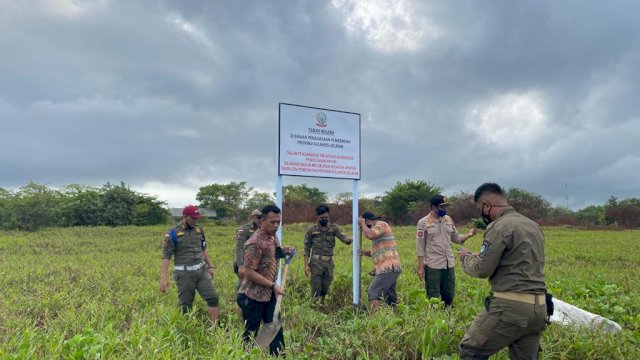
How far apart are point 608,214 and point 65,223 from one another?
1683 inches

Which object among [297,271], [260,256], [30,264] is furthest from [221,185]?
[260,256]

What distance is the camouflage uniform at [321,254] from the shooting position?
6.71 metres

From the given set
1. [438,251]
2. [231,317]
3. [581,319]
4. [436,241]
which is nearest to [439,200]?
[436,241]

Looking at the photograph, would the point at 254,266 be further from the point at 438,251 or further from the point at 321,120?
the point at 321,120

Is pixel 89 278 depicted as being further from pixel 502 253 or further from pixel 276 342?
pixel 502 253

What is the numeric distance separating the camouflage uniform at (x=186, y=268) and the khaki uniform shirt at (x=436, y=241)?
282 centimetres

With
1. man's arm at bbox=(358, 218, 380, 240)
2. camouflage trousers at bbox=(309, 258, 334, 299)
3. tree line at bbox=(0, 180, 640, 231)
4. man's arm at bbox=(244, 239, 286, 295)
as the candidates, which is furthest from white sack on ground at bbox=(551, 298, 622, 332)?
tree line at bbox=(0, 180, 640, 231)

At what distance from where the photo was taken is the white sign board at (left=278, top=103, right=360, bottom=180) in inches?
247

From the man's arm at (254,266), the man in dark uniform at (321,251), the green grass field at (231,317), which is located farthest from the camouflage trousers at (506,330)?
the man in dark uniform at (321,251)

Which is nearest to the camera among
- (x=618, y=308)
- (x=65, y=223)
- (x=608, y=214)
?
(x=618, y=308)

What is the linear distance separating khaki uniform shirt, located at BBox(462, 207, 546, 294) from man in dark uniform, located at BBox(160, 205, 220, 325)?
3.60m

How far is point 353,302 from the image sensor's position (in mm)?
6547

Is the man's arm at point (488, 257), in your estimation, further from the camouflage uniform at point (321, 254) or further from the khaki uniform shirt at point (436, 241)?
the camouflage uniform at point (321, 254)

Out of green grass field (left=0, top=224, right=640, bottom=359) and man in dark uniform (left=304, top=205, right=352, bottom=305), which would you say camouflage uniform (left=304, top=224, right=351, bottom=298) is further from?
green grass field (left=0, top=224, right=640, bottom=359)
